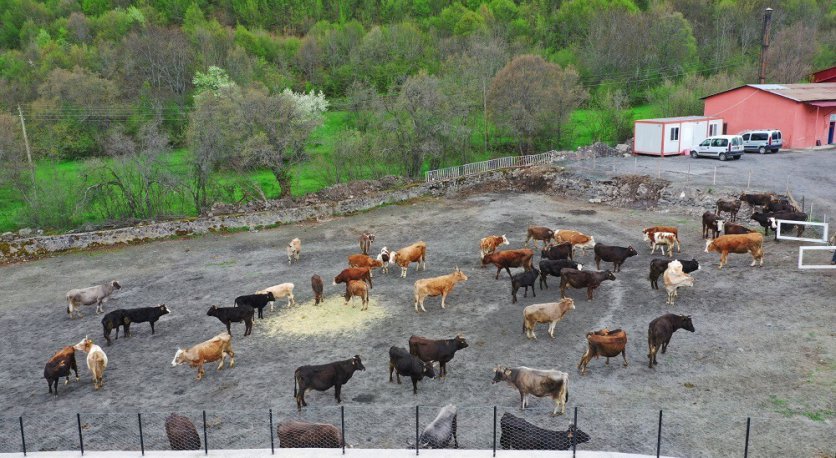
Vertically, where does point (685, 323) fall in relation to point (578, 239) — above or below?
below

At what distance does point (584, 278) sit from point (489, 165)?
22629mm

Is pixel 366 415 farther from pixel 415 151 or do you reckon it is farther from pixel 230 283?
pixel 415 151

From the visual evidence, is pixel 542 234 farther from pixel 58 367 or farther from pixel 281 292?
pixel 58 367

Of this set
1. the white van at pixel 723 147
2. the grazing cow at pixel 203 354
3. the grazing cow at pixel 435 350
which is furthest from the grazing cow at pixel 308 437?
the white van at pixel 723 147

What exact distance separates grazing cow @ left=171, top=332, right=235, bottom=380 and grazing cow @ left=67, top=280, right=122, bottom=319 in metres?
6.59

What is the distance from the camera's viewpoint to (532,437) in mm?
10273

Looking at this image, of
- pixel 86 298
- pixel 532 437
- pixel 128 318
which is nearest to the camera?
pixel 532 437

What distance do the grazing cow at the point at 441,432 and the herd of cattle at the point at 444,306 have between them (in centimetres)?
2

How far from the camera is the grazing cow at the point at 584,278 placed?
1825cm

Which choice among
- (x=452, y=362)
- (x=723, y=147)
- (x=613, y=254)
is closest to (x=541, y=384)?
(x=452, y=362)

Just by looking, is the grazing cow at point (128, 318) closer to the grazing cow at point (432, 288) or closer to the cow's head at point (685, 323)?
the grazing cow at point (432, 288)

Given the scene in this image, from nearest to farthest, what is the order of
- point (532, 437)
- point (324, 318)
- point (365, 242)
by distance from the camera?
1. point (532, 437)
2. point (324, 318)
3. point (365, 242)

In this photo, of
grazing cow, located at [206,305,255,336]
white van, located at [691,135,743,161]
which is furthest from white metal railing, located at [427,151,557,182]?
grazing cow, located at [206,305,255,336]

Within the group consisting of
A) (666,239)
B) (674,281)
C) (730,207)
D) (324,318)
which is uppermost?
(730,207)
